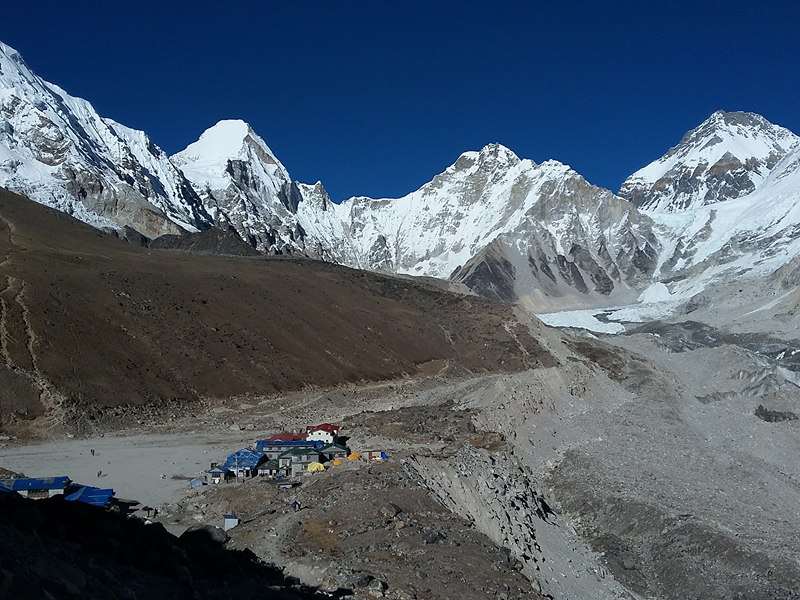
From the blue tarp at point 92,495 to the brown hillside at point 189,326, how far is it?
16480 millimetres

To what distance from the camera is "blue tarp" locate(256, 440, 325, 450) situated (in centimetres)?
3684

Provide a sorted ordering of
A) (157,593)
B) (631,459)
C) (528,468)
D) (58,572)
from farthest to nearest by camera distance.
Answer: (631,459)
(528,468)
(157,593)
(58,572)

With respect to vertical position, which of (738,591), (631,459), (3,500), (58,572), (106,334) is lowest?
(738,591)

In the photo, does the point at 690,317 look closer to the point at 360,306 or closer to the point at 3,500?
the point at 360,306

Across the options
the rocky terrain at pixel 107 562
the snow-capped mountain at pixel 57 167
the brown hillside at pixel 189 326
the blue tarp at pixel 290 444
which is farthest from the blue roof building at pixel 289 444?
the snow-capped mountain at pixel 57 167

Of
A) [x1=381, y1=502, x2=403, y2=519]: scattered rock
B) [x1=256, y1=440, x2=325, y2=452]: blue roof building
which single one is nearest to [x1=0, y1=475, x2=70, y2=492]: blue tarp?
[x1=256, y1=440, x2=325, y2=452]: blue roof building

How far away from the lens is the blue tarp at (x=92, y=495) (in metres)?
26.1

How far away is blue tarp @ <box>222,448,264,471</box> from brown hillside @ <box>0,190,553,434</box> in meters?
14.2

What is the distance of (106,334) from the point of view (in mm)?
53562

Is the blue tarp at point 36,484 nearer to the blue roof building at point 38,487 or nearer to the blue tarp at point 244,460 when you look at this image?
the blue roof building at point 38,487

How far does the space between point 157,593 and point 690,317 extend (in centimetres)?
16793

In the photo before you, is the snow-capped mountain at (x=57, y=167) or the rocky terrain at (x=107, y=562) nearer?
the rocky terrain at (x=107, y=562)

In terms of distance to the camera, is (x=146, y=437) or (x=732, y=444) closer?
(x=146, y=437)

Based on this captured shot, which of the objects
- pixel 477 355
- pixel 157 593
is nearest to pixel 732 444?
pixel 477 355
